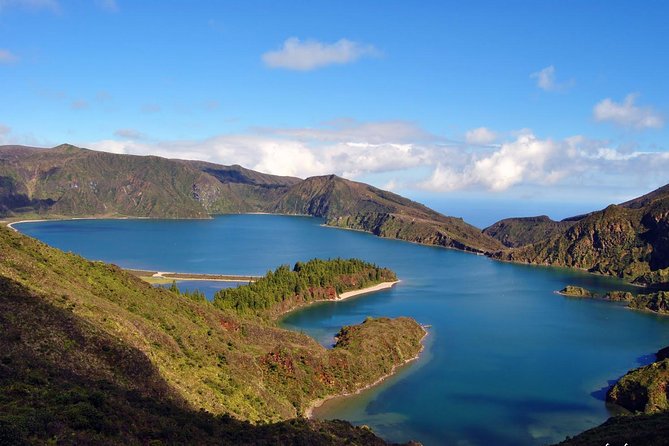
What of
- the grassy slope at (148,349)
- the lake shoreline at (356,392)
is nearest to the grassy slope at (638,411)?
the lake shoreline at (356,392)

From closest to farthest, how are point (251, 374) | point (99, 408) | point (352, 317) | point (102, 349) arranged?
point (99, 408) → point (102, 349) → point (251, 374) → point (352, 317)

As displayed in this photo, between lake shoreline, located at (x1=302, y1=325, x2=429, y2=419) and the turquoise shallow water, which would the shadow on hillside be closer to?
lake shoreline, located at (x1=302, y1=325, x2=429, y2=419)

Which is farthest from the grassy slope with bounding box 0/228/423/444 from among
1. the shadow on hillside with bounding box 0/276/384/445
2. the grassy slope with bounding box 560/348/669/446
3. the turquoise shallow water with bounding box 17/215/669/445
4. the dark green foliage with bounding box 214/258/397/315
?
the grassy slope with bounding box 560/348/669/446

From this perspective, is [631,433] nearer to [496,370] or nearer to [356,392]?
[356,392]

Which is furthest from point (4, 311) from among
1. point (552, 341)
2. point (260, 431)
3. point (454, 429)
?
A: point (552, 341)

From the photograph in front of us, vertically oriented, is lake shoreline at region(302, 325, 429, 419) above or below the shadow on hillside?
below

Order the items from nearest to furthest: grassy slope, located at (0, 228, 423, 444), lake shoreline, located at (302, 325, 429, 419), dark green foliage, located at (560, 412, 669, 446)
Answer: grassy slope, located at (0, 228, 423, 444) → dark green foliage, located at (560, 412, 669, 446) → lake shoreline, located at (302, 325, 429, 419)

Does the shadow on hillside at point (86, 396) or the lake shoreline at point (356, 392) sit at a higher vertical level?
the shadow on hillside at point (86, 396)

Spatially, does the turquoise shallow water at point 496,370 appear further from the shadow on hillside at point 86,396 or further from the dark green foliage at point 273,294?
the shadow on hillside at point 86,396

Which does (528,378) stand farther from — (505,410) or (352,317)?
(352,317)
